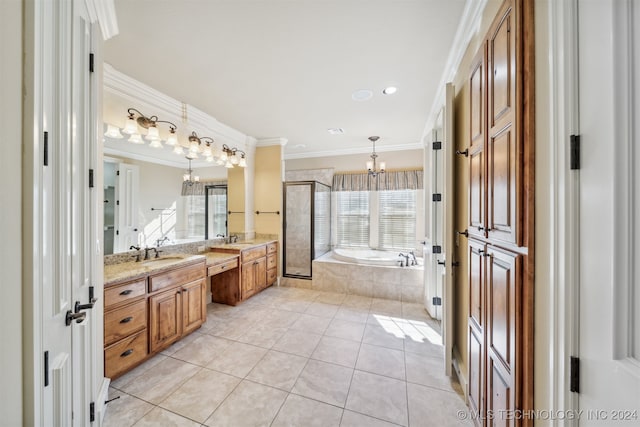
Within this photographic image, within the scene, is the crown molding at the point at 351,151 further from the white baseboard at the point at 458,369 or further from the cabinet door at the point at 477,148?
the white baseboard at the point at 458,369

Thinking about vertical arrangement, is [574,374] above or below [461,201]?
below

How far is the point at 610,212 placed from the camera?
573mm

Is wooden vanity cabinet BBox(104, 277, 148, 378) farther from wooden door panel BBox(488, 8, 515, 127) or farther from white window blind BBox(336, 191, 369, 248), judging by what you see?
white window blind BBox(336, 191, 369, 248)

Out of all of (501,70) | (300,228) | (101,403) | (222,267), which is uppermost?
(501,70)

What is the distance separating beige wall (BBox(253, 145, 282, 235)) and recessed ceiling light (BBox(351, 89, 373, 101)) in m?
1.95

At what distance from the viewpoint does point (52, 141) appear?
2.70 feet

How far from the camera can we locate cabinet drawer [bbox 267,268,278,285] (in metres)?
4.03

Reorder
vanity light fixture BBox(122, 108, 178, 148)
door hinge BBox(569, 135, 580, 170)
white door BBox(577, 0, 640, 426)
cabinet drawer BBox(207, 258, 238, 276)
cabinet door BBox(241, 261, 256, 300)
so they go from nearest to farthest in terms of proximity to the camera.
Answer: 1. white door BBox(577, 0, 640, 426)
2. door hinge BBox(569, 135, 580, 170)
3. vanity light fixture BBox(122, 108, 178, 148)
4. cabinet drawer BBox(207, 258, 238, 276)
5. cabinet door BBox(241, 261, 256, 300)

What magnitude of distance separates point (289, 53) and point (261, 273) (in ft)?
10.2

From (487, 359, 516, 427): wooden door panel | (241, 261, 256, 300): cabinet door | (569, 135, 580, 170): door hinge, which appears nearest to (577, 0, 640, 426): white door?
(569, 135, 580, 170): door hinge

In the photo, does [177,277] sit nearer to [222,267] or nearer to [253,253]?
[222,267]

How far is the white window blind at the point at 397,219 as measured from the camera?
4555mm

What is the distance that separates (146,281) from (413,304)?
3.35m

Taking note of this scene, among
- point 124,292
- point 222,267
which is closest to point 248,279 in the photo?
point 222,267
